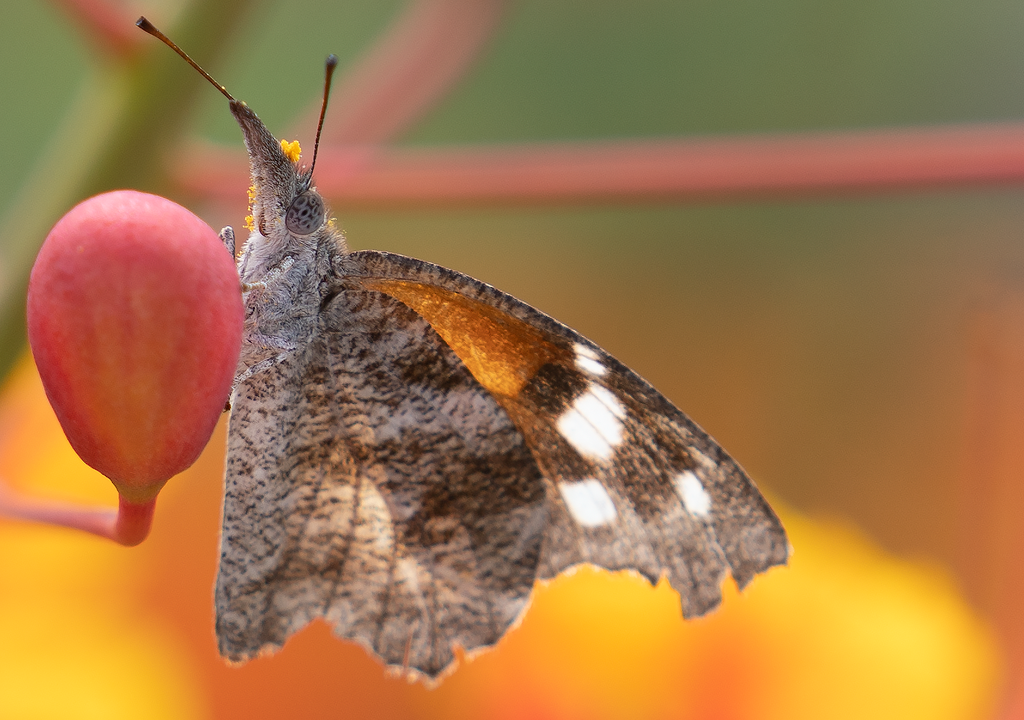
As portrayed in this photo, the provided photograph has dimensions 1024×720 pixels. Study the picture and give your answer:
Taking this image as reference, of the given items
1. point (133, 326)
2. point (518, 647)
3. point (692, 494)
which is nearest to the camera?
point (133, 326)

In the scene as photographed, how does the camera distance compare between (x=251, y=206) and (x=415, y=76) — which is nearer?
(x=251, y=206)

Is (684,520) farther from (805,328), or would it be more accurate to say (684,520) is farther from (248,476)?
(805,328)

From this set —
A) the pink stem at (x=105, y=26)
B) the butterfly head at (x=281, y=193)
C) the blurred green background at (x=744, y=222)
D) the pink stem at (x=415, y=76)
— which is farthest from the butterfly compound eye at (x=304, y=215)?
the blurred green background at (x=744, y=222)

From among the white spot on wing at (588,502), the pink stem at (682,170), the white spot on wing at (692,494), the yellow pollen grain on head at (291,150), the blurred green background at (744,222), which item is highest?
the blurred green background at (744,222)

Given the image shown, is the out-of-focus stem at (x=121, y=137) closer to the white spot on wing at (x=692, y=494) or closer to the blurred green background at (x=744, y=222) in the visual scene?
the white spot on wing at (x=692, y=494)

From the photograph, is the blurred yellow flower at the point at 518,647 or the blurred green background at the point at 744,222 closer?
the blurred yellow flower at the point at 518,647

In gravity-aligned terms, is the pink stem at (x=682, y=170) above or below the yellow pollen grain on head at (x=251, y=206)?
above

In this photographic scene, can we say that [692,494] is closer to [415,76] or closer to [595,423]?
[595,423]

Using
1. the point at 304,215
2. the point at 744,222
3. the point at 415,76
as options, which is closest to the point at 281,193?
the point at 304,215
